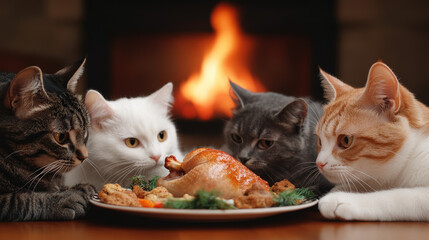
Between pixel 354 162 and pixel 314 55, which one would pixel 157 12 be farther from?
pixel 354 162

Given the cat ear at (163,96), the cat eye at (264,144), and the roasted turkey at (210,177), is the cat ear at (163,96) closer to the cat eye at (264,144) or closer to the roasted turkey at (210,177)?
the cat eye at (264,144)

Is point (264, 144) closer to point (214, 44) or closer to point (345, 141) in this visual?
point (345, 141)

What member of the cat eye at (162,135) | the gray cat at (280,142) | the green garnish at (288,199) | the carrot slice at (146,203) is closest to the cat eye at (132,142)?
the cat eye at (162,135)

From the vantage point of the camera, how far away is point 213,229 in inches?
38.3

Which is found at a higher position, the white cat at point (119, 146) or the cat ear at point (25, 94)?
the cat ear at point (25, 94)

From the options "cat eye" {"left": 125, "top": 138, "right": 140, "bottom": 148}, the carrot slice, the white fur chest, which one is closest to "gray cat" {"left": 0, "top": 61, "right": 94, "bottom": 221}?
the carrot slice

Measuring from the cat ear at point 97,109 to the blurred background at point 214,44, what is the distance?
1.84m

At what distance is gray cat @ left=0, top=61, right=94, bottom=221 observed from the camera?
106cm

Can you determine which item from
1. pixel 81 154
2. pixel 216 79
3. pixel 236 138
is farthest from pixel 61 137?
pixel 216 79

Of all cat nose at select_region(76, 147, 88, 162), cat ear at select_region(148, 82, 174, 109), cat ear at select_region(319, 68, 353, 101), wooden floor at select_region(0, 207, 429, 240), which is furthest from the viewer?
cat ear at select_region(148, 82, 174, 109)

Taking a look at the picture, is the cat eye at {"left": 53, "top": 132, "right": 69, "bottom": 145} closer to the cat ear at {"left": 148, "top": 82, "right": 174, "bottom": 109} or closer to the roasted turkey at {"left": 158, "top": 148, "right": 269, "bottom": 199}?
the roasted turkey at {"left": 158, "top": 148, "right": 269, "bottom": 199}

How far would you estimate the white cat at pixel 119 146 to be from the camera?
55.8 inches

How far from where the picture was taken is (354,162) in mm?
1184

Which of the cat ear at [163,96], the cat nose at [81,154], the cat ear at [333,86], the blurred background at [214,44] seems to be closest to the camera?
the cat nose at [81,154]
